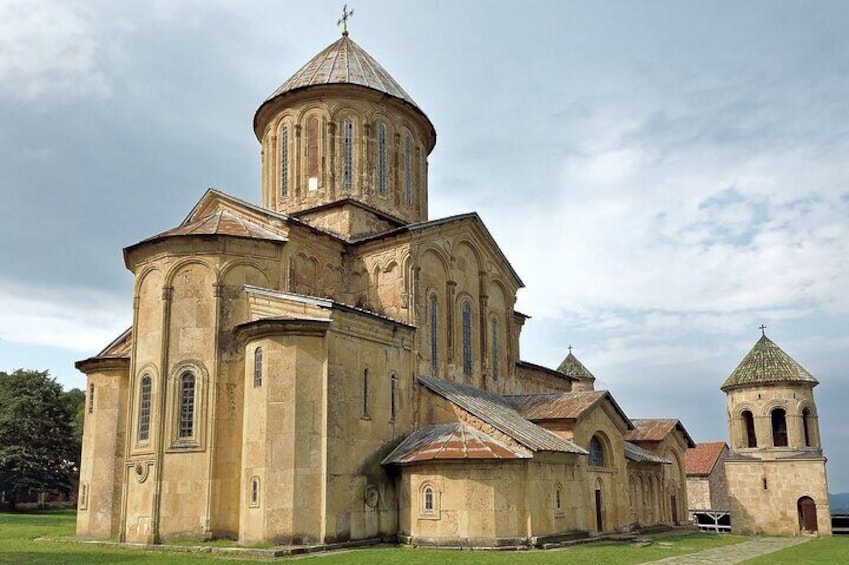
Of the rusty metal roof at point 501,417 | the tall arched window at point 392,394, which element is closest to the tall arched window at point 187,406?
the tall arched window at point 392,394

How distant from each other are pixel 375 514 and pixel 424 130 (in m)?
16.2

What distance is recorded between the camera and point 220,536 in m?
19.6

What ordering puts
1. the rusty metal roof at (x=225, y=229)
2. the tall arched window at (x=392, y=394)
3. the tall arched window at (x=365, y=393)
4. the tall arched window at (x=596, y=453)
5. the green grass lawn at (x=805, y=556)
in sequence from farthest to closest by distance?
the tall arched window at (x=596, y=453), the tall arched window at (x=392, y=394), the rusty metal roof at (x=225, y=229), the tall arched window at (x=365, y=393), the green grass lawn at (x=805, y=556)

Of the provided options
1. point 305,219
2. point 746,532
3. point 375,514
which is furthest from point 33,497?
point 746,532

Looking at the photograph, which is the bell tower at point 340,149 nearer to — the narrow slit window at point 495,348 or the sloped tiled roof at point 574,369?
the narrow slit window at point 495,348

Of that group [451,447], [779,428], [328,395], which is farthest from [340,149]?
[779,428]

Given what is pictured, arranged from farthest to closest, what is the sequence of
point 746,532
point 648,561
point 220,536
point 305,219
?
point 746,532 < point 305,219 < point 220,536 < point 648,561

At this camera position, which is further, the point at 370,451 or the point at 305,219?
the point at 305,219

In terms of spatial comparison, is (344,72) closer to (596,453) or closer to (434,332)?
(434,332)

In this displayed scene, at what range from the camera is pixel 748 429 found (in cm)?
4038

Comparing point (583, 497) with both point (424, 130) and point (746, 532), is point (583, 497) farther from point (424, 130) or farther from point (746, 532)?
point (746, 532)

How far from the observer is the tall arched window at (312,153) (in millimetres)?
27984

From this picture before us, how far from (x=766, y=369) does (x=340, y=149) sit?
2592cm

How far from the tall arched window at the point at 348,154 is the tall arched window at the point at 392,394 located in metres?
8.47
